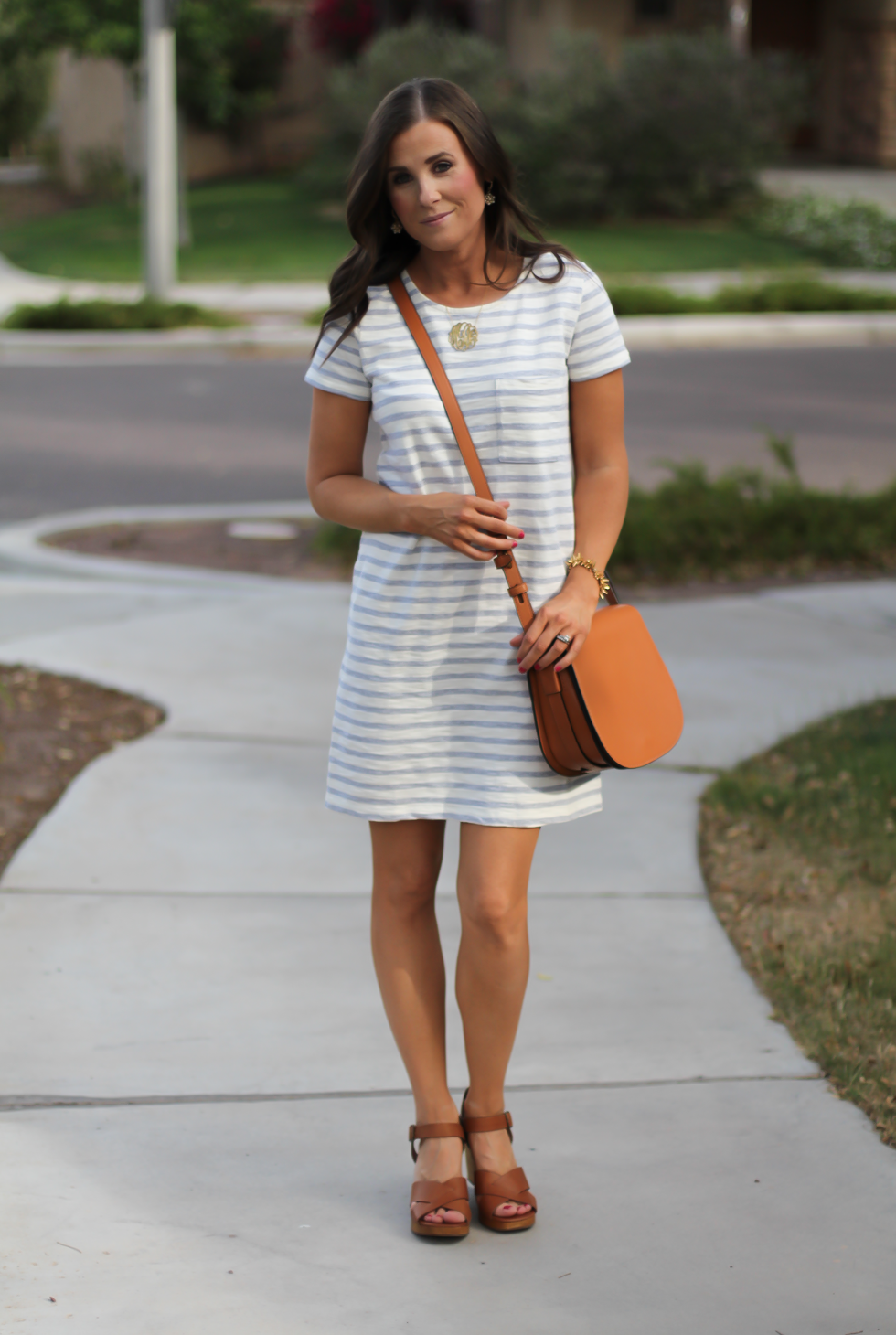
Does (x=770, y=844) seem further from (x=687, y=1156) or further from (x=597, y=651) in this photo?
(x=597, y=651)

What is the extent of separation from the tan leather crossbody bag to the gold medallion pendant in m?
0.04

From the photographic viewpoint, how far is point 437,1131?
2729 millimetres

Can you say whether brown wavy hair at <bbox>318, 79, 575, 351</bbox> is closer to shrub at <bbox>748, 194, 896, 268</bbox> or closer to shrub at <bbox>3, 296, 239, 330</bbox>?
shrub at <bbox>3, 296, 239, 330</bbox>

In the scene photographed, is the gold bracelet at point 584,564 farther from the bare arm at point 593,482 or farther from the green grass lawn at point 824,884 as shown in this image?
the green grass lawn at point 824,884

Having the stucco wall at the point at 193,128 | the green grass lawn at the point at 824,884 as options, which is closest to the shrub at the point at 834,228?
the stucco wall at the point at 193,128

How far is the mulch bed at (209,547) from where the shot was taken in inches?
318

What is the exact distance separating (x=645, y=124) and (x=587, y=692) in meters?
24.3

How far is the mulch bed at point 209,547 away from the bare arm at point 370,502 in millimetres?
5112

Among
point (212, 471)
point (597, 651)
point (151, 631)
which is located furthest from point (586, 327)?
point (212, 471)

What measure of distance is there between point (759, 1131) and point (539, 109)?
23994 mm

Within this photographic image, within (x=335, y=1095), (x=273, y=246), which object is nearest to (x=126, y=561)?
(x=335, y=1095)

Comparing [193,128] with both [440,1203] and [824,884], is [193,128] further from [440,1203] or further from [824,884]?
[440,1203]

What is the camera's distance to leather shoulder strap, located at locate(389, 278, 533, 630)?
2.51 m

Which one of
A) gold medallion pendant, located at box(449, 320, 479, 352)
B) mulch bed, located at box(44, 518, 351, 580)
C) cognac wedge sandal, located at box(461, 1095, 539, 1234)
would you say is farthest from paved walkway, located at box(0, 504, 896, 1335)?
mulch bed, located at box(44, 518, 351, 580)
